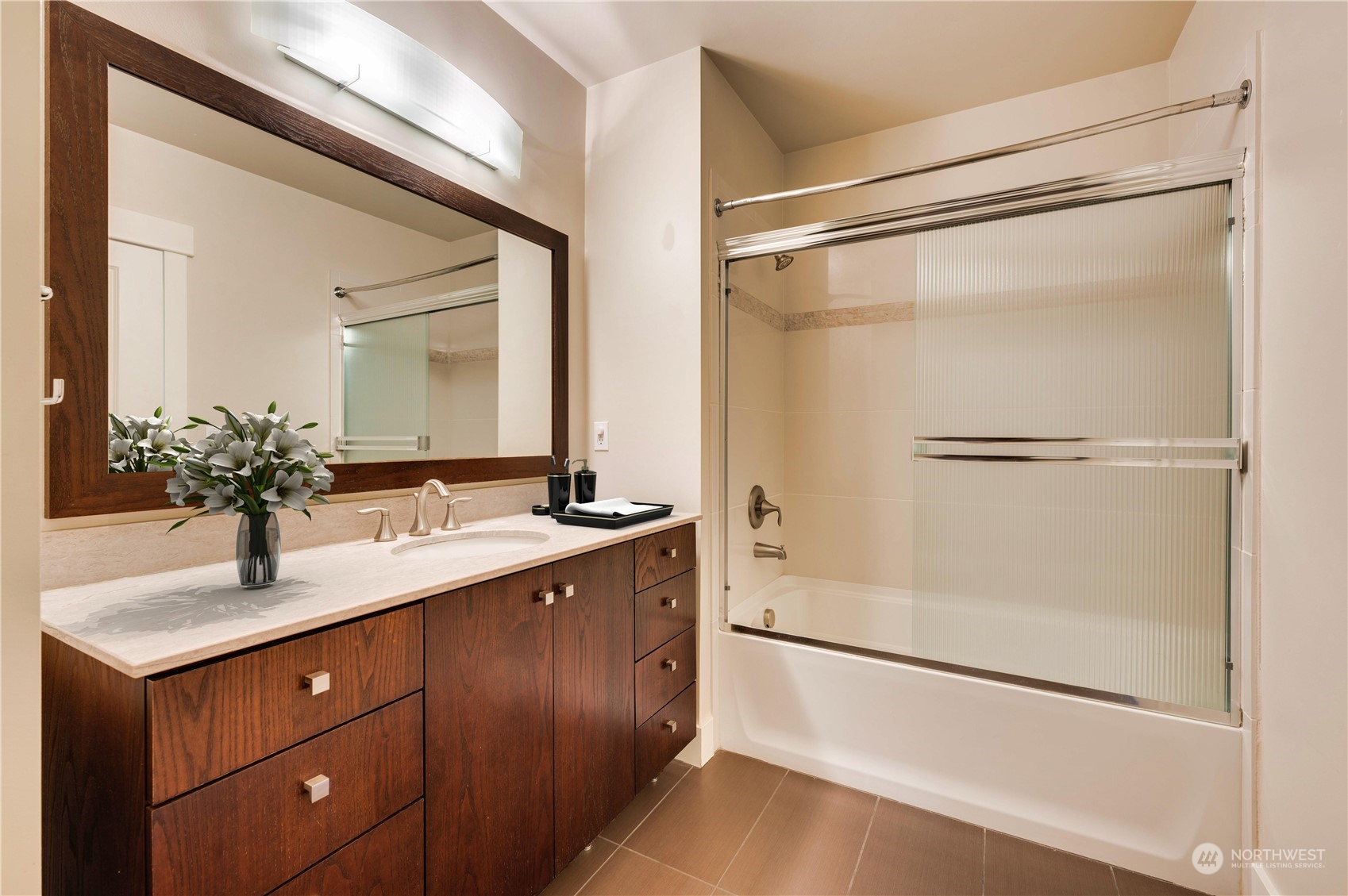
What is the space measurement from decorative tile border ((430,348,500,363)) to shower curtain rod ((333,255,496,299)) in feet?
0.68

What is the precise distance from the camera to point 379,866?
3.14ft

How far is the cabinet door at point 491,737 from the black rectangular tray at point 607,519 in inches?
14.7

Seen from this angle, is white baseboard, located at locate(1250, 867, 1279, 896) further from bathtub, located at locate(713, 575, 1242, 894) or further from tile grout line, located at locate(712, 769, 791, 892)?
tile grout line, located at locate(712, 769, 791, 892)

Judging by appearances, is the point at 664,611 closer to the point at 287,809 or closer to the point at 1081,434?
the point at 287,809

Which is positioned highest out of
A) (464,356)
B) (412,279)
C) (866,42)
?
(866,42)

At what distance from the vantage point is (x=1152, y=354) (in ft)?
4.89

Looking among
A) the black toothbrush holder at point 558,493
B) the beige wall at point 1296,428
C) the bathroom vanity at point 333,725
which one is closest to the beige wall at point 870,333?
the beige wall at point 1296,428

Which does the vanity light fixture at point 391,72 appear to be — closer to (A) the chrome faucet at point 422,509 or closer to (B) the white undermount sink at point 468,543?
(A) the chrome faucet at point 422,509

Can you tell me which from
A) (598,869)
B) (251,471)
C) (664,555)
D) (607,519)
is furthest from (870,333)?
(251,471)

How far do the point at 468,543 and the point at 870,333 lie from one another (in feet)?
6.20

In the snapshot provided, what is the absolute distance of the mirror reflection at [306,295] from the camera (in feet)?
3.61

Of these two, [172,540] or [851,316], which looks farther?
[851,316]

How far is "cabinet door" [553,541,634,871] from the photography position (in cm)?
137

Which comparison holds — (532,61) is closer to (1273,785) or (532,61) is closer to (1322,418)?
(1322,418)
